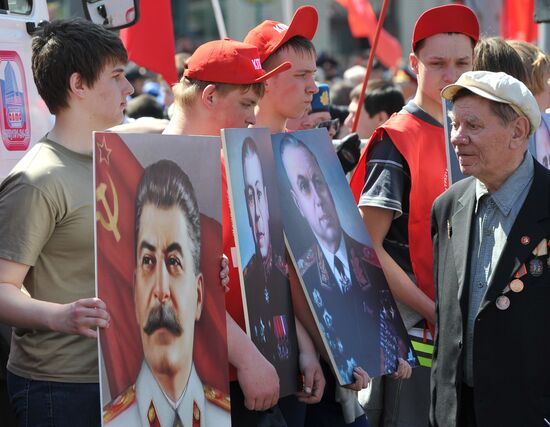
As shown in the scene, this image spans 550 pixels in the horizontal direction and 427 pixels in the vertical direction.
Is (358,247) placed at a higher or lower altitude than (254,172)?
lower

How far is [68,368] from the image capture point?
3.12m

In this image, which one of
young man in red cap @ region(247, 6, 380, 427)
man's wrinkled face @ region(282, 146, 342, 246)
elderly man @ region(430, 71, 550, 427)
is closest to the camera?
elderly man @ region(430, 71, 550, 427)

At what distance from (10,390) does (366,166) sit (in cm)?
169

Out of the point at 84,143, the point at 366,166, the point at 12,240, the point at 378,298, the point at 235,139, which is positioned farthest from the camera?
the point at 366,166

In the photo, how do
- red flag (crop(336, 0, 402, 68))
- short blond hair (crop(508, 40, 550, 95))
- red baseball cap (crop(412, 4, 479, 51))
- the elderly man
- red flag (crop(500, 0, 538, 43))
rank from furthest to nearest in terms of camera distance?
red flag (crop(336, 0, 402, 68)) → red flag (crop(500, 0, 538, 43)) → short blond hair (crop(508, 40, 550, 95)) → red baseball cap (crop(412, 4, 479, 51)) → the elderly man

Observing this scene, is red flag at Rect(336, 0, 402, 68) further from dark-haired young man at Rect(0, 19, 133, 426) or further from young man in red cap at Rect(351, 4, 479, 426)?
dark-haired young man at Rect(0, 19, 133, 426)

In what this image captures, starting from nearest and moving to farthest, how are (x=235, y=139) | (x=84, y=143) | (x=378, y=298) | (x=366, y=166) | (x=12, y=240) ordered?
(x=12, y=240)
(x=84, y=143)
(x=235, y=139)
(x=378, y=298)
(x=366, y=166)

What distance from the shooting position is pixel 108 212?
295 cm

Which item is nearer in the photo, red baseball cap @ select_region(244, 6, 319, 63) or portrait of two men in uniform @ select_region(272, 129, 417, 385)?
portrait of two men in uniform @ select_region(272, 129, 417, 385)

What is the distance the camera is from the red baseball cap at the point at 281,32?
13.7 feet

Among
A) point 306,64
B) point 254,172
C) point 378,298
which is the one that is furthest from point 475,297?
point 306,64

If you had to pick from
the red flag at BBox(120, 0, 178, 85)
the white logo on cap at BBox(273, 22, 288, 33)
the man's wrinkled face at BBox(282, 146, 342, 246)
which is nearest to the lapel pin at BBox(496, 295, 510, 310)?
the man's wrinkled face at BBox(282, 146, 342, 246)

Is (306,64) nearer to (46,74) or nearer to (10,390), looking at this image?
(46,74)

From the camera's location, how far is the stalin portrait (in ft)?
9.98
